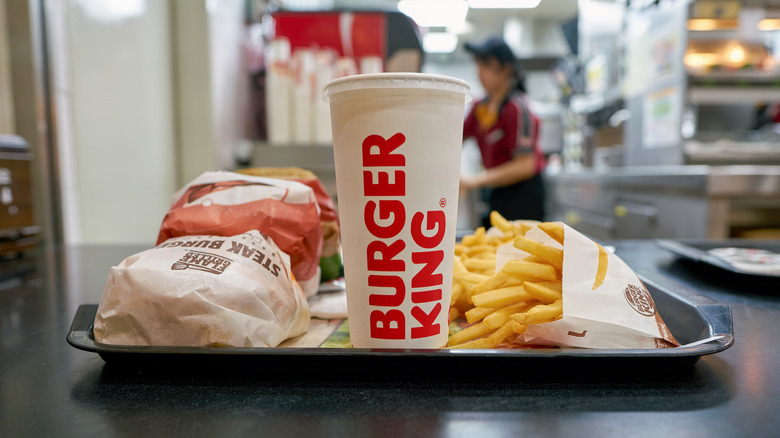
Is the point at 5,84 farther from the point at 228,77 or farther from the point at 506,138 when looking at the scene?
the point at 506,138

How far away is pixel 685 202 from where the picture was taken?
8.12 feet

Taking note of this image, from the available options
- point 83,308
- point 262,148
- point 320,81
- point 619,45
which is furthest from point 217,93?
point 619,45

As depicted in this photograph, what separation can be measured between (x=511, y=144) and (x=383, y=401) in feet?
8.75

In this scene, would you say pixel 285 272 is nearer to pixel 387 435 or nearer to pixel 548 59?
pixel 387 435

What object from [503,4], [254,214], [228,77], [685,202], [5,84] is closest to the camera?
[254,214]

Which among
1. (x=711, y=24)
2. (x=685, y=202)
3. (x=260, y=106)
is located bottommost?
(x=685, y=202)

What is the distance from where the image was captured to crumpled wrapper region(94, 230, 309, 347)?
0.49m

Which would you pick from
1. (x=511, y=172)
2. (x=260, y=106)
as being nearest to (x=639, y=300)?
(x=511, y=172)

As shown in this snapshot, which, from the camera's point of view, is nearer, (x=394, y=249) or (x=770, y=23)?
(x=394, y=249)

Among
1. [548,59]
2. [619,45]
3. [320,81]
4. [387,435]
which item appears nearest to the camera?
[387,435]

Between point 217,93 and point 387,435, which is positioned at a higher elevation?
point 217,93

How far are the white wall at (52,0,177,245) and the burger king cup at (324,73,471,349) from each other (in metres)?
1.62

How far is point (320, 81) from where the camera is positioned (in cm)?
238

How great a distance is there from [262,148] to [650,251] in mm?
1828
